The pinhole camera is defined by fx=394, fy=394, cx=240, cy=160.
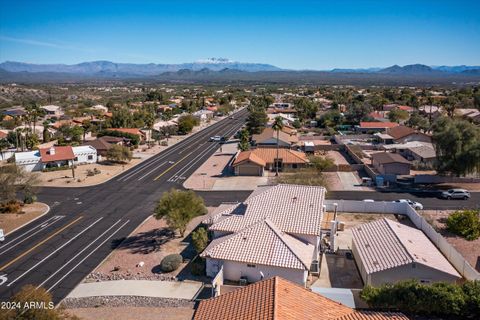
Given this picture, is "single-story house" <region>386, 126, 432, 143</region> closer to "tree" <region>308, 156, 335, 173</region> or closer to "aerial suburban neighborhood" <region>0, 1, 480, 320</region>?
"aerial suburban neighborhood" <region>0, 1, 480, 320</region>

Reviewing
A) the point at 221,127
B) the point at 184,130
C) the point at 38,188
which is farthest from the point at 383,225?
the point at 221,127

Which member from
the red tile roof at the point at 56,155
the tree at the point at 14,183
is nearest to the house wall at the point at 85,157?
the red tile roof at the point at 56,155

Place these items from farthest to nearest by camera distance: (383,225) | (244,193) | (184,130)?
(184,130)
(244,193)
(383,225)

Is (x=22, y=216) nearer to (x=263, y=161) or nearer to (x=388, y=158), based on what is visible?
(x=263, y=161)

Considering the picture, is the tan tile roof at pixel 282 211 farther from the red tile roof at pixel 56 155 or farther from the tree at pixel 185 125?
the tree at pixel 185 125

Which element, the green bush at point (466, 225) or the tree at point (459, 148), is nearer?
the green bush at point (466, 225)

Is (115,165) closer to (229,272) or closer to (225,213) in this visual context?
(225,213)

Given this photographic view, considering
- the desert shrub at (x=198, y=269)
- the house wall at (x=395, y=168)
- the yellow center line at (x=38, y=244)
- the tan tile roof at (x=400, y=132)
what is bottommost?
the yellow center line at (x=38, y=244)
